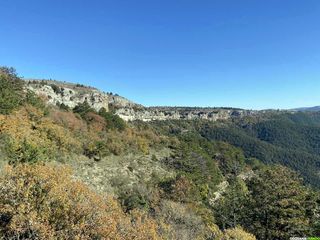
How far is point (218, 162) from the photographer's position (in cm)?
8075

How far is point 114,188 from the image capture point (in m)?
38.1

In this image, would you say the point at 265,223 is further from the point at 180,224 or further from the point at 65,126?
the point at 65,126

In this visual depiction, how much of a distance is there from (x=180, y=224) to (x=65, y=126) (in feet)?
83.8

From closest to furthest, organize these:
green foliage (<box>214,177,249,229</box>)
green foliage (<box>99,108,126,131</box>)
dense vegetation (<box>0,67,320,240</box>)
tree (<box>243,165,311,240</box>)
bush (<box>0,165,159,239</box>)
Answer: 1. bush (<box>0,165,159,239</box>)
2. dense vegetation (<box>0,67,320,240</box>)
3. tree (<box>243,165,311,240</box>)
4. green foliage (<box>214,177,249,229</box>)
5. green foliage (<box>99,108,126,131</box>)

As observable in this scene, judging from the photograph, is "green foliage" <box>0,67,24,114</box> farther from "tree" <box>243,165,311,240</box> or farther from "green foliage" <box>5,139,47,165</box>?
"tree" <box>243,165,311,240</box>

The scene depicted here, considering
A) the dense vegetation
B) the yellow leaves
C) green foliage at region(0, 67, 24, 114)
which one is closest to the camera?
the dense vegetation

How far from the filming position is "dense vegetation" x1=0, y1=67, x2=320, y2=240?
14.8 metres

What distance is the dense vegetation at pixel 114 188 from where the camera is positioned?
14758mm

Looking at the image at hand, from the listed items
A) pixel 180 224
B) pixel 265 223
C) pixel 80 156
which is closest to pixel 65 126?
pixel 80 156

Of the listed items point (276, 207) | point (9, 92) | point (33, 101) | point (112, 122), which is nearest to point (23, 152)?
point (9, 92)

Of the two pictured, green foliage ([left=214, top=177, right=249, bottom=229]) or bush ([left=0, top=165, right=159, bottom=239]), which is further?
green foliage ([left=214, top=177, right=249, bottom=229])

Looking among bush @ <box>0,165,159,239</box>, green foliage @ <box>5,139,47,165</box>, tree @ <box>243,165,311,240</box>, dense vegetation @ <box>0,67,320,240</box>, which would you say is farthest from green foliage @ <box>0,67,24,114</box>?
tree @ <box>243,165,311,240</box>

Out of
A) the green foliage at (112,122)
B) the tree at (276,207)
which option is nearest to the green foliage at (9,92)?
the green foliage at (112,122)

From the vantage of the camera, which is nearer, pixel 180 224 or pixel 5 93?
pixel 180 224
